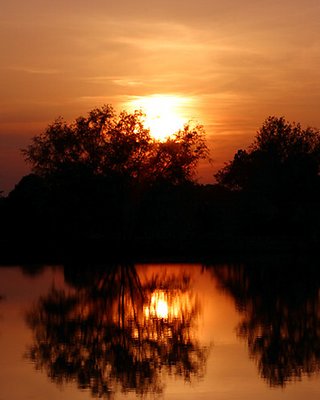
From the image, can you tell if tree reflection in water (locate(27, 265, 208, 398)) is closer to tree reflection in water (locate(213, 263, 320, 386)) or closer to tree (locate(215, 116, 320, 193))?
tree reflection in water (locate(213, 263, 320, 386))

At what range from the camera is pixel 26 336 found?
22.3m

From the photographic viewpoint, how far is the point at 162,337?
21891 millimetres

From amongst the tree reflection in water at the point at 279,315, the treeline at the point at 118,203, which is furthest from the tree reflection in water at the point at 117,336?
the treeline at the point at 118,203

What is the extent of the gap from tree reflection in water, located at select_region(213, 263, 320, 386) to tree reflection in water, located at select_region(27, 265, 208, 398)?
55.6 inches

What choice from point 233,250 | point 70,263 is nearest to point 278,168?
point 233,250

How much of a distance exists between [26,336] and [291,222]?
46.8 metres

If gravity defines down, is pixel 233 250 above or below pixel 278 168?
below

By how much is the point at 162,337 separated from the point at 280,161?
5324 cm

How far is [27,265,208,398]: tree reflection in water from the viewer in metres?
17.1

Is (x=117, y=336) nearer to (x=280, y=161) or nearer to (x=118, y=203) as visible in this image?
(x=118, y=203)

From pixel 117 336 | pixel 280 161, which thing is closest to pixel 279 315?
pixel 117 336

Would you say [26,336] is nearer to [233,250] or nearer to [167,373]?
[167,373]

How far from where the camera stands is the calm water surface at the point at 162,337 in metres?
16.0

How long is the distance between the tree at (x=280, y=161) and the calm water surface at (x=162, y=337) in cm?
3112
